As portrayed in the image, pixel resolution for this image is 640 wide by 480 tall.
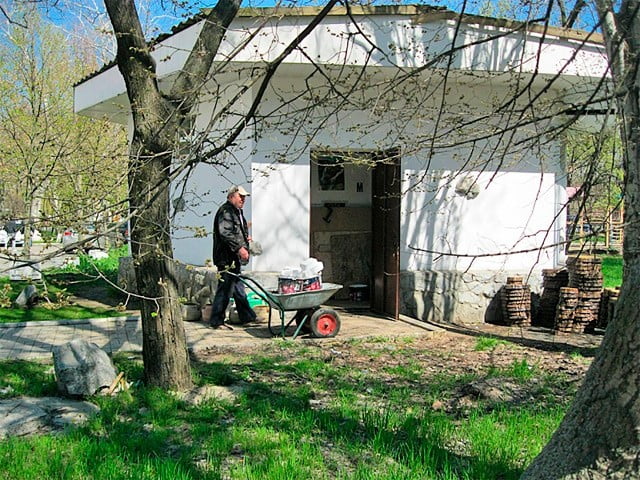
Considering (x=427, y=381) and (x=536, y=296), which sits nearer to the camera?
(x=427, y=381)

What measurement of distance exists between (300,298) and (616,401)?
17.2ft

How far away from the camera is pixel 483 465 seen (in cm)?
416

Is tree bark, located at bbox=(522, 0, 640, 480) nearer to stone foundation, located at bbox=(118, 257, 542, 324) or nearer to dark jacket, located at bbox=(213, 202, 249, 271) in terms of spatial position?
dark jacket, located at bbox=(213, 202, 249, 271)

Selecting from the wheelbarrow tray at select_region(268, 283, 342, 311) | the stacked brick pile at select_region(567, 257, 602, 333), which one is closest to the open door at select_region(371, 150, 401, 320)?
the wheelbarrow tray at select_region(268, 283, 342, 311)

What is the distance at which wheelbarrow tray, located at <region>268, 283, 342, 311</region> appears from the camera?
8156 mm

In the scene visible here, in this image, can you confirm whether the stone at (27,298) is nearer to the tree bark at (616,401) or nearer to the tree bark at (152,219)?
the tree bark at (152,219)

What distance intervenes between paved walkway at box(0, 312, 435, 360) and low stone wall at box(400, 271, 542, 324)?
635 millimetres

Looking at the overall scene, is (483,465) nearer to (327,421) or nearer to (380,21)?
(327,421)

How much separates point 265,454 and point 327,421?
28.8 inches

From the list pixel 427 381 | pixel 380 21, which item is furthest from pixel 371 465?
pixel 380 21

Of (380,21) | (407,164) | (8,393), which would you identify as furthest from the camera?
(407,164)

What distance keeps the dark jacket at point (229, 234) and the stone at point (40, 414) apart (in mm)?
3523

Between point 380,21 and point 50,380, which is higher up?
point 380,21

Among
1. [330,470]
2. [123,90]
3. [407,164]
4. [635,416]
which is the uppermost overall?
[123,90]
